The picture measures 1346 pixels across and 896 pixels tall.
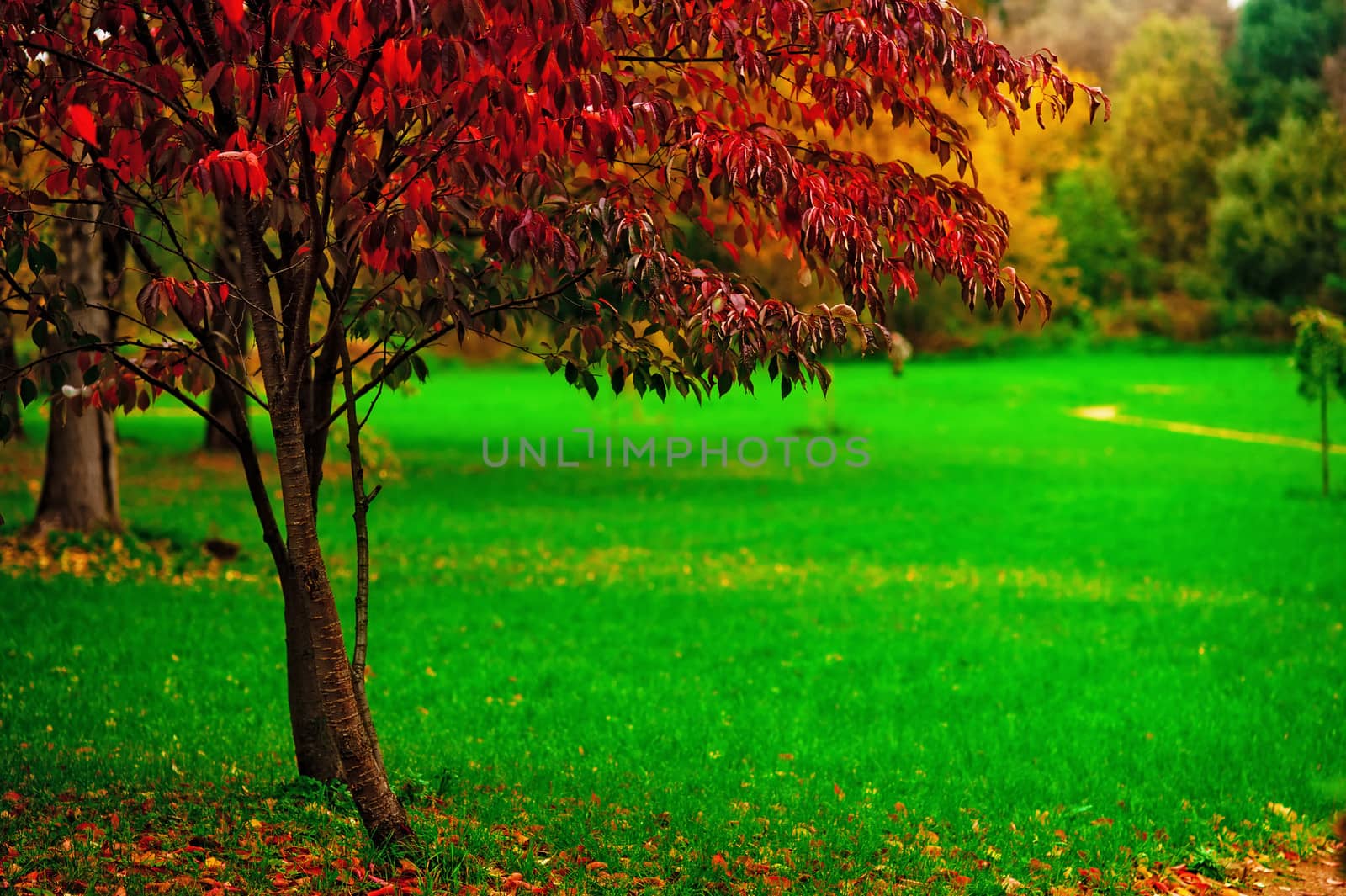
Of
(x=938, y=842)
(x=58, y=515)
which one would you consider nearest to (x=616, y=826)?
(x=938, y=842)

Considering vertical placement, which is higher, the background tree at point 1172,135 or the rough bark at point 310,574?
the background tree at point 1172,135

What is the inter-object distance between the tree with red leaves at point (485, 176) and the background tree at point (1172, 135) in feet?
233

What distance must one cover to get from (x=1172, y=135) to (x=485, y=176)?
74.5 m

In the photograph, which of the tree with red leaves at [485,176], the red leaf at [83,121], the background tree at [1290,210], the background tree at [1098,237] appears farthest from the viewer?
the background tree at [1098,237]

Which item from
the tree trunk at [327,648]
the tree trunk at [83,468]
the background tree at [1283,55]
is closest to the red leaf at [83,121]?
the tree trunk at [327,648]

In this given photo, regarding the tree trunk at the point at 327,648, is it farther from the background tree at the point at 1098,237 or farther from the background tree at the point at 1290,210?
the background tree at the point at 1098,237

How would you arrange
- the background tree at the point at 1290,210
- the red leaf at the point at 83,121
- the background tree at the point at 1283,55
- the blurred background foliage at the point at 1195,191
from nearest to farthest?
the red leaf at the point at 83,121 < the background tree at the point at 1290,210 < the blurred background foliage at the point at 1195,191 < the background tree at the point at 1283,55

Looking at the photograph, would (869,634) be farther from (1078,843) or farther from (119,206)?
(119,206)

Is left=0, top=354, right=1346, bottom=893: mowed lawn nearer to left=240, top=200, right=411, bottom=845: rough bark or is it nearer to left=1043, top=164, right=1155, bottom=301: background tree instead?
left=240, top=200, right=411, bottom=845: rough bark

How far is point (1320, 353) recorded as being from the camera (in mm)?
19500

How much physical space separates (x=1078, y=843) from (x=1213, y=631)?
6.01 m

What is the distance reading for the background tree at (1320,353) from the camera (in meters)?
19.3

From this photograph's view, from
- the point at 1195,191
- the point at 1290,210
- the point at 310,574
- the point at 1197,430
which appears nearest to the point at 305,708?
the point at 310,574

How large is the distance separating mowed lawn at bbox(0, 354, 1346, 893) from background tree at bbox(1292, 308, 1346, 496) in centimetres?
200
